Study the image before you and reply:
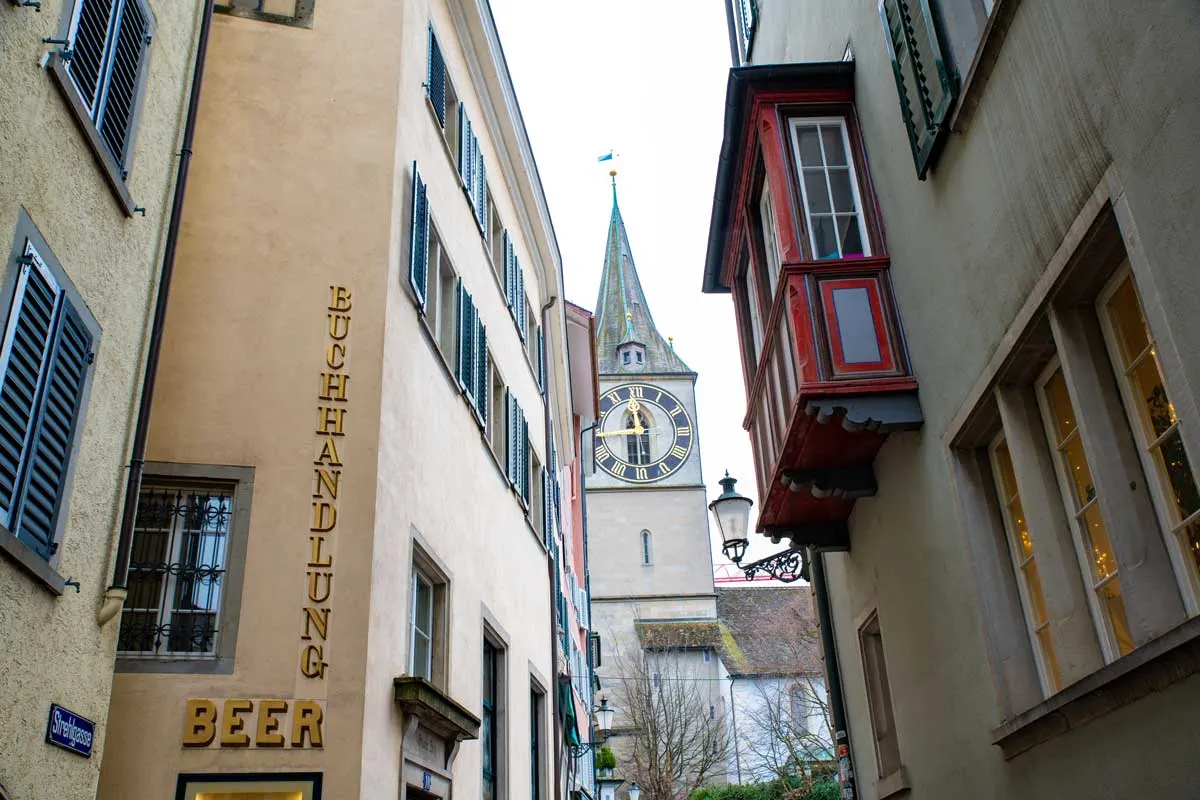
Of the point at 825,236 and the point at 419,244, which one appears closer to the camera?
the point at 825,236

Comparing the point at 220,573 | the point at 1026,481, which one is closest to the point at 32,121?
the point at 220,573

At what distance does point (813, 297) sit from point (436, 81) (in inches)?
199

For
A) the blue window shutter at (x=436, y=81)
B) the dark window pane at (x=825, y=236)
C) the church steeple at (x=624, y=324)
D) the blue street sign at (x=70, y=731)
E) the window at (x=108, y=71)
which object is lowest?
the blue street sign at (x=70, y=731)

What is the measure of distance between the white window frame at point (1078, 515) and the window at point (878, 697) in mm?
4364

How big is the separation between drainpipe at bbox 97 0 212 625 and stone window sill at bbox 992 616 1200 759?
16.6ft

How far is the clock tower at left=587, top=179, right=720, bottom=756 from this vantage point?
52812mm

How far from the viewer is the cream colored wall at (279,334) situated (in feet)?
24.1

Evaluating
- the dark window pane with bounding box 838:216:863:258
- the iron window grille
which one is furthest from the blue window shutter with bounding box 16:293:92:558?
the dark window pane with bounding box 838:216:863:258

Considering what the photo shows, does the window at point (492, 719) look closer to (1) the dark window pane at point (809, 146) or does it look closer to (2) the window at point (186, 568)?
(2) the window at point (186, 568)

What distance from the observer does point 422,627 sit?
9.67 meters

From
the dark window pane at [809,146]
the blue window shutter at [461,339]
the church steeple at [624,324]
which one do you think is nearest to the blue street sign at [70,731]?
the blue window shutter at [461,339]

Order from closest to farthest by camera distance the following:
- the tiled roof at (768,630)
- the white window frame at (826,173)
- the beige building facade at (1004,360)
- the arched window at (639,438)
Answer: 1. the beige building facade at (1004,360)
2. the white window frame at (826,173)
3. the tiled roof at (768,630)
4. the arched window at (639,438)

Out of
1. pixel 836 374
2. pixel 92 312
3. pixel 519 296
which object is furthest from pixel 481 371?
pixel 92 312

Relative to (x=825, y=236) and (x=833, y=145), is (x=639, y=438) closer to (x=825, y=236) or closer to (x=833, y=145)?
(x=833, y=145)
